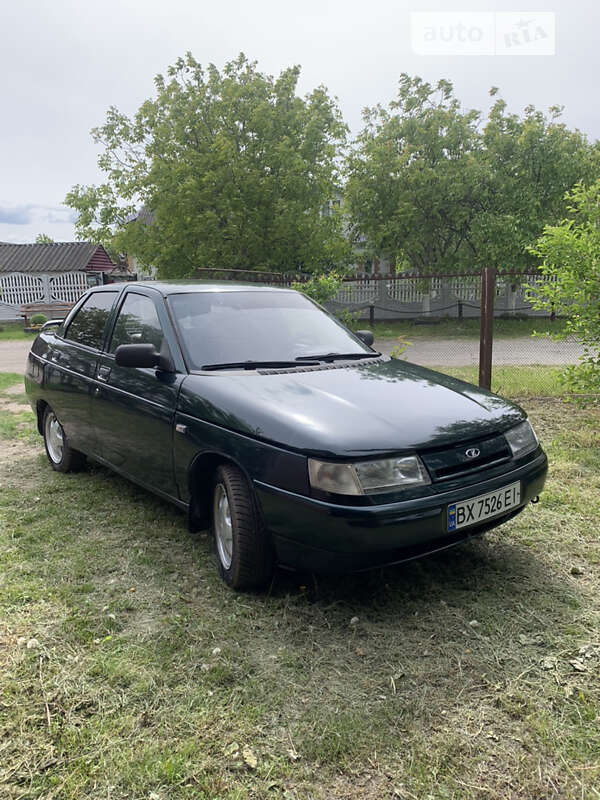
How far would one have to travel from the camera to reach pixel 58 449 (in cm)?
547

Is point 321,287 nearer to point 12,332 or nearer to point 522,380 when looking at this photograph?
point 522,380

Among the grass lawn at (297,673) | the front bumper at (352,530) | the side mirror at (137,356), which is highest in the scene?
the side mirror at (137,356)

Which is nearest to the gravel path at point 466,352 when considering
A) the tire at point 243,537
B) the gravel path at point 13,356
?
the gravel path at point 13,356

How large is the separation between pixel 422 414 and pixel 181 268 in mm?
17524

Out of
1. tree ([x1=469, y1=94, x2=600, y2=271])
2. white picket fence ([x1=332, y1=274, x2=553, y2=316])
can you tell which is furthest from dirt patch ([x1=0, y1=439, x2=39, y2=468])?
tree ([x1=469, y1=94, x2=600, y2=271])

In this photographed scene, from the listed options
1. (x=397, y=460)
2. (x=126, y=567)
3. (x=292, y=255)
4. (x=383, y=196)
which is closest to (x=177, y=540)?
(x=126, y=567)

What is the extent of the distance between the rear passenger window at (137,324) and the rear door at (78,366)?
223 mm

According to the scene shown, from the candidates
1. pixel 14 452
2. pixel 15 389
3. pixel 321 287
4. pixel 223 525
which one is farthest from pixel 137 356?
pixel 15 389

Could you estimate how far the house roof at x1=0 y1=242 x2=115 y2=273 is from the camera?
116 feet

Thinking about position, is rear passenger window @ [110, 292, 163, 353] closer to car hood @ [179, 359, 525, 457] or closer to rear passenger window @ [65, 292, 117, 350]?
rear passenger window @ [65, 292, 117, 350]

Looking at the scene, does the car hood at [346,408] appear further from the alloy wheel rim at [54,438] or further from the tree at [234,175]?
the tree at [234,175]

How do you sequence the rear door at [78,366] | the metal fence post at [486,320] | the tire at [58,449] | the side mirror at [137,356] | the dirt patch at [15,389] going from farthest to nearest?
the dirt patch at [15,389] → the metal fence post at [486,320] → the tire at [58,449] → the rear door at [78,366] → the side mirror at [137,356]

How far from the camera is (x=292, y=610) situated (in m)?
3.10

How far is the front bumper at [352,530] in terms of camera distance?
106 inches
